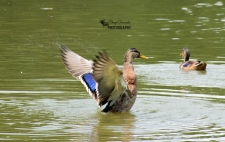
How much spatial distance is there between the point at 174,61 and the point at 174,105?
5521 millimetres

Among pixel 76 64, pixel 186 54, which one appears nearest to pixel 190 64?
pixel 186 54

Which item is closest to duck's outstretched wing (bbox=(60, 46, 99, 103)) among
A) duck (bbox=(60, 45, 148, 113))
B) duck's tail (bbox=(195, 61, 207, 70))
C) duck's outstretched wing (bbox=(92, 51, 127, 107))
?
duck (bbox=(60, 45, 148, 113))

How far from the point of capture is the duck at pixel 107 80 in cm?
1009

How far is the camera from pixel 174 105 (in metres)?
11.5

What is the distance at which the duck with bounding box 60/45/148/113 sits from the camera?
10.1 m

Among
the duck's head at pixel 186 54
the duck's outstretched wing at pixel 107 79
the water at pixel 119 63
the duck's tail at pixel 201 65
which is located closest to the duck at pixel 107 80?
the duck's outstretched wing at pixel 107 79

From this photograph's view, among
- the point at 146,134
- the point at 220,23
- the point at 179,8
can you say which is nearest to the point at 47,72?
the point at 146,134

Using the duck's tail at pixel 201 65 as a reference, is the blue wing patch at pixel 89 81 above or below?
above

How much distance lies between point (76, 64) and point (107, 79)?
1.33m

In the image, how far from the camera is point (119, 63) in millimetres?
15805

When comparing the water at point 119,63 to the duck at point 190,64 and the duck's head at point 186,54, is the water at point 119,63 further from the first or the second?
the duck's head at point 186,54

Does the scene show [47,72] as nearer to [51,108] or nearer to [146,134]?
[51,108]

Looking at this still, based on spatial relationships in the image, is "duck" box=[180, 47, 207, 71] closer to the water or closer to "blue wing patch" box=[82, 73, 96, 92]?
the water

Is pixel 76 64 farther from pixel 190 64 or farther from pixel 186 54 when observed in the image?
pixel 186 54
